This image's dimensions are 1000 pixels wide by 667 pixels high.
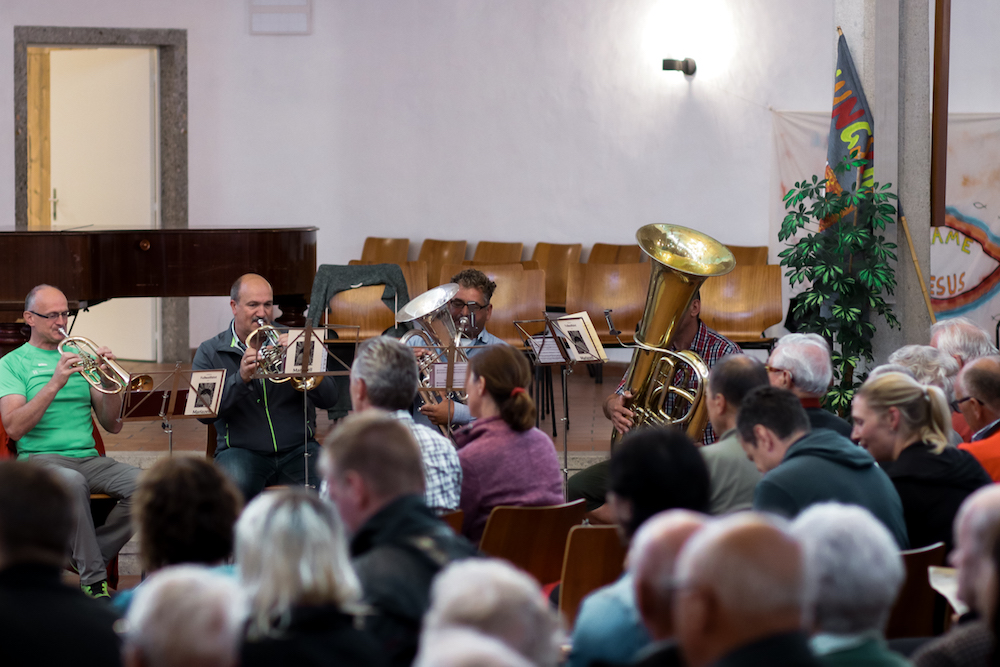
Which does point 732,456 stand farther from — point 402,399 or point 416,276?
point 416,276

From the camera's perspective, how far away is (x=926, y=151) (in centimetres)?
546

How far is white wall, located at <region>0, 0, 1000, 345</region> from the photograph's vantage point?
806cm

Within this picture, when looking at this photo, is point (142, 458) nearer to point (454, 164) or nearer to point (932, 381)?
point (932, 381)

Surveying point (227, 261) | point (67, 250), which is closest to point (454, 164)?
point (227, 261)

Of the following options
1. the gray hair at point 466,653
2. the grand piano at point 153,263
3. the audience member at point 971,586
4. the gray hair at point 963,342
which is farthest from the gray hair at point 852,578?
the grand piano at point 153,263

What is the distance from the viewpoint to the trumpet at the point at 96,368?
401 centimetres

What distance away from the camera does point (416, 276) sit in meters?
7.30

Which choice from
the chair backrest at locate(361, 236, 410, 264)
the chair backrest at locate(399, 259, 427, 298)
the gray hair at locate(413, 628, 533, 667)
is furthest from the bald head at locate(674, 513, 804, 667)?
the chair backrest at locate(361, 236, 410, 264)

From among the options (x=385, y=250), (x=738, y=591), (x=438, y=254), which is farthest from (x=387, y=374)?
(x=385, y=250)

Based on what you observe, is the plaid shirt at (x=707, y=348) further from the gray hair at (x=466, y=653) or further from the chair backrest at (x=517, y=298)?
the gray hair at (x=466, y=653)

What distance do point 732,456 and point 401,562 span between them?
1.31 meters

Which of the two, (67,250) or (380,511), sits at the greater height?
(67,250)

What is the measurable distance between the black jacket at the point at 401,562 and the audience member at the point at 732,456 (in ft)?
3.47

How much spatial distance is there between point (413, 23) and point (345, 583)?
813 cm
